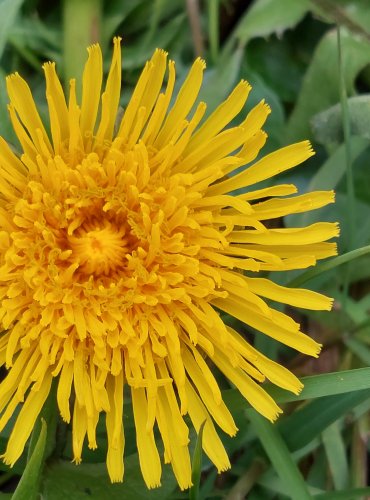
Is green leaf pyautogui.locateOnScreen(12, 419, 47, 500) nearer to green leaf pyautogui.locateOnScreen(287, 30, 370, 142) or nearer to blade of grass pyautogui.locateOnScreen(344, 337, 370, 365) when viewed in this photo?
blade of grass pyautogui.locateOnScreen(344, 337, 370, 365)

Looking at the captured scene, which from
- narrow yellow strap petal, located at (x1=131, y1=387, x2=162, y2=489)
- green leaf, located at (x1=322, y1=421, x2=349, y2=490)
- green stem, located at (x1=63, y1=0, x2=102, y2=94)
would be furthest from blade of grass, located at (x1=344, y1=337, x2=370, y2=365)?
green stem, located at (x1=63, y1=0, x2=102, y2=94)

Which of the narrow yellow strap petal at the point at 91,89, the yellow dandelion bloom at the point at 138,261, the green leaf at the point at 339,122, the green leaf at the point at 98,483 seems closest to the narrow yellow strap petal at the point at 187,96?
the yellow dandelion bloom at the point at 138,261

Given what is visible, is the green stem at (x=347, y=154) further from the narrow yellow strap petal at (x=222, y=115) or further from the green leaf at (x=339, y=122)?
the narrow yellow strap petal at (x=222, y=115)

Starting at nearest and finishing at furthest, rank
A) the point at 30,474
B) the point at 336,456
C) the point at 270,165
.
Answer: the point at 30,474, the point at 270,165, the point at 336,456

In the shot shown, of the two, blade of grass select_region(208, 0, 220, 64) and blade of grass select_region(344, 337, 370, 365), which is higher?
blade of grass select_region(208, 0, 220, 64)

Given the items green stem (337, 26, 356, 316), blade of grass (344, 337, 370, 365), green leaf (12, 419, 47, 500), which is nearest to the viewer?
green leaf (12, 419, 47, 500)

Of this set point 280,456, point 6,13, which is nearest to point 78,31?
point 6,13

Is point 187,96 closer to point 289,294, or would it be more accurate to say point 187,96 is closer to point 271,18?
point 289,294

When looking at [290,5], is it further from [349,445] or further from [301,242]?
[349,445]
